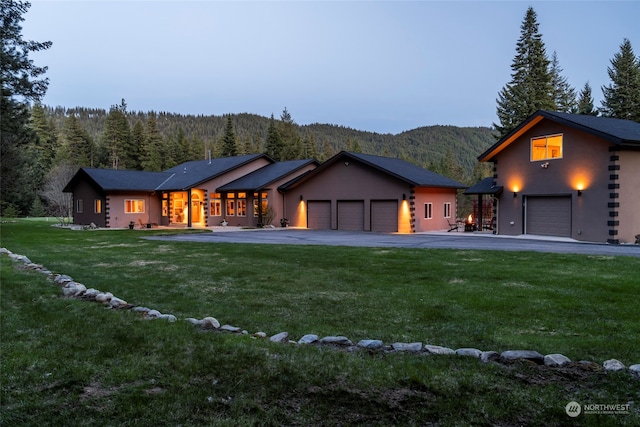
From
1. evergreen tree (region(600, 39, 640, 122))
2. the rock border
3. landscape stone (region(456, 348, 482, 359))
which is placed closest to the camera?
the rock border

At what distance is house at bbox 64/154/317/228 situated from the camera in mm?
30500

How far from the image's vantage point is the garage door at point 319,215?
28.9 metres

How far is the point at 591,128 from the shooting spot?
1759 cm

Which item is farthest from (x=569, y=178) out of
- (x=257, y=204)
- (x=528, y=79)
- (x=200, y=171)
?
(x=528, y=79)

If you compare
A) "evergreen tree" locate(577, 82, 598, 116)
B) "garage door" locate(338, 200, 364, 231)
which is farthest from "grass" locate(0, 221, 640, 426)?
"evergreen tree" locate(577, 82, 598, 116)

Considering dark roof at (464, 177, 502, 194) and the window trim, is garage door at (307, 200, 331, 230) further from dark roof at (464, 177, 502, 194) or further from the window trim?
the window trim

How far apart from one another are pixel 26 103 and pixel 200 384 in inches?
1034

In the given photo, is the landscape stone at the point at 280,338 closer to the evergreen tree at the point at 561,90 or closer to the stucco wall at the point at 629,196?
the stucco wall at the point at 629,196

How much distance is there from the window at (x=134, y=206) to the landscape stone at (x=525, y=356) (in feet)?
102

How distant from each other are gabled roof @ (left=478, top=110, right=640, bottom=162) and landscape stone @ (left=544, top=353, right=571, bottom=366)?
15779mm

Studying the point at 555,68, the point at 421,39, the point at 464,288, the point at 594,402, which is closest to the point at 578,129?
the point at 464,288

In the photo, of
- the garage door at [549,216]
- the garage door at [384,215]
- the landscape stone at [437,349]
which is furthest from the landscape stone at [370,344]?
the garage door at [384,215]

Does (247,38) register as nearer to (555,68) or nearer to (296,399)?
(555,68)

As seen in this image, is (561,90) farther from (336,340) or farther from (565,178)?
(336,340)
